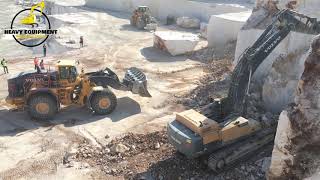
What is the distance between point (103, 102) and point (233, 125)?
5886 mm

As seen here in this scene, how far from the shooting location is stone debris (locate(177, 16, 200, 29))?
32.4 metres

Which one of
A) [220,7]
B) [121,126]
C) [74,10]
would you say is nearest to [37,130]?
[121,126]

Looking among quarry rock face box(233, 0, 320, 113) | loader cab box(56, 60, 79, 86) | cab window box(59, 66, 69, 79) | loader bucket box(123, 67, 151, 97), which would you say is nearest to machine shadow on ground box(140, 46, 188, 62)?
loader bucket box(123, 67, 151, 97)

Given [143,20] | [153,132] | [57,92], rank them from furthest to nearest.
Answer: [143,20] < [57,92] < [153,132]

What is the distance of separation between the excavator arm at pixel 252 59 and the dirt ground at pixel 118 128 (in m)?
1.86

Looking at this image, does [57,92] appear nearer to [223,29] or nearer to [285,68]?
[285,68]

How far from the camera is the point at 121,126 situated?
15109 millimetres

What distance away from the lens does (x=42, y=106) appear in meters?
15.1

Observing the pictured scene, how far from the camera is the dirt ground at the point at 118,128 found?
39.7 ft

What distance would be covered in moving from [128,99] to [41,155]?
5.39m

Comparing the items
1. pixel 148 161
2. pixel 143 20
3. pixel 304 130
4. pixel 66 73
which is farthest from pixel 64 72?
pixel 143 20

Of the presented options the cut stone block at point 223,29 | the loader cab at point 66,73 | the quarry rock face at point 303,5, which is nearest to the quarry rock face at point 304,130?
the quarry rock face at point 303,5

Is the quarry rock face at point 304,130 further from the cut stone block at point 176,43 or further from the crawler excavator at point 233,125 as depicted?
the cut stone block at point 176,43

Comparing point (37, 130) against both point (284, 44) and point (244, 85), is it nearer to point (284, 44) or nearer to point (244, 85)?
point (244, 85)
